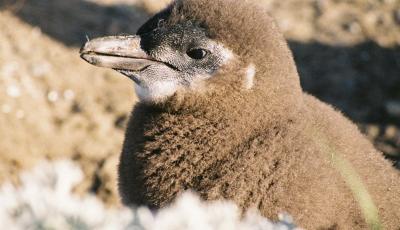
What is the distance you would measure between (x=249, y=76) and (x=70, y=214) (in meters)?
1.67

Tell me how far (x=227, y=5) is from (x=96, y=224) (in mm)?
1825

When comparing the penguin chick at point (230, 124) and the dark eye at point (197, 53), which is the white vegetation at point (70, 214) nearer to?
the penguin chick at point (230, 124)

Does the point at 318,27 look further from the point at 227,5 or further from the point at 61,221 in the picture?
the point at 61,221

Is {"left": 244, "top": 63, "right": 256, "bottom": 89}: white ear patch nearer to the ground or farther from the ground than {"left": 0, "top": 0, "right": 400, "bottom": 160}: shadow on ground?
farther from the ground

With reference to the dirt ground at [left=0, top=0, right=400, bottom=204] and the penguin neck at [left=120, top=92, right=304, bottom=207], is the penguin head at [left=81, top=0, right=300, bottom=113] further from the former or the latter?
the dirt ground at [left=0, top=0, right=400, bottom=204]

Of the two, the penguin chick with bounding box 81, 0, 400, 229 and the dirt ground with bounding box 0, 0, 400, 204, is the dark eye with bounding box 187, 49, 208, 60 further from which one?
the dirt ground with bounding box 0, 0, 400, 204

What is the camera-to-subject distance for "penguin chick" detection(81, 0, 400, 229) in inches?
126

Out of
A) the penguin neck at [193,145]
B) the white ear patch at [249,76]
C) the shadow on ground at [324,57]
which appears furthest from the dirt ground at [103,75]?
the white ear patch at [249,76]

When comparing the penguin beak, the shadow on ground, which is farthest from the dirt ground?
the penguin beak

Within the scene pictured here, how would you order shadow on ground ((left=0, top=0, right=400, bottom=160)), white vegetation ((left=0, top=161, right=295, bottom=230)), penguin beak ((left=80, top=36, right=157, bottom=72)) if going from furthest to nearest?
shadow on ground ((left=0, top=0, right=400, bottom=160)) < penguin beak ((left=80, top=36, right=157, bottom=72)) < white vegetation ((left=0, top=161, right=295, bottom=230))

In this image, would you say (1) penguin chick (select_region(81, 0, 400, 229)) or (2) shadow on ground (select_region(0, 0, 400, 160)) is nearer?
(1) penguin chick (select_region(81, 0, 400, 229))

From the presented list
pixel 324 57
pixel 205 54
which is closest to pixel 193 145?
pixel 205 54

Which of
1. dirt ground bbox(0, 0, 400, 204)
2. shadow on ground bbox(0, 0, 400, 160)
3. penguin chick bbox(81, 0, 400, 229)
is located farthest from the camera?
shadow on ground bbox(0, 0, 400, 160)

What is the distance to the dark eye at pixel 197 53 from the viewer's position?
10.9ft
